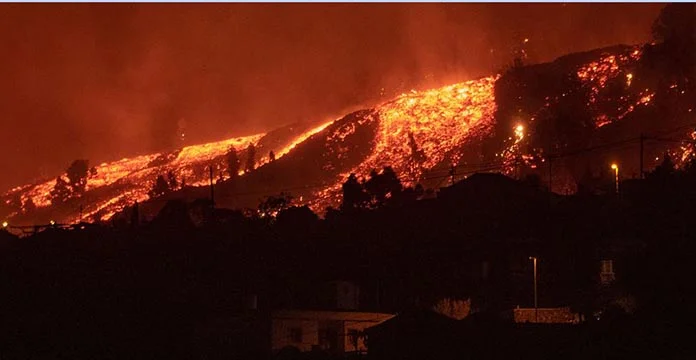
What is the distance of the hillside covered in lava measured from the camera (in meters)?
127

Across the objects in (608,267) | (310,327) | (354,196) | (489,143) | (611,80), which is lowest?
(310,327)

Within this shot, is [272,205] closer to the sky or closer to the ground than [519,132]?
closer to the ground

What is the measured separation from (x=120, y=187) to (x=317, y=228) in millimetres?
128425

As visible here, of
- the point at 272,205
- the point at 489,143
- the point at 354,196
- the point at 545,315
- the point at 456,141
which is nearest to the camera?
the point at 545,315

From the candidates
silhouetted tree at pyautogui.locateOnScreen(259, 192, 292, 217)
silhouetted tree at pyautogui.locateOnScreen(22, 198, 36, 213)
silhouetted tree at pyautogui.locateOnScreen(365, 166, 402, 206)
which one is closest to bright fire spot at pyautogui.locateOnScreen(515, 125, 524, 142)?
silhouetted tree at pyautogui.locateOnScreen(365, 166, 402, 206)

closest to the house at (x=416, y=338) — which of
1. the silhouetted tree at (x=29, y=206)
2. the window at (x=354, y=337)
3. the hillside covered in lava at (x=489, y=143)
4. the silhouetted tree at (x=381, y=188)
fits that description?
the window at (x=354, y=337)

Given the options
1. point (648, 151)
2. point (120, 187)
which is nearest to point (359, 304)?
point (648, 151)

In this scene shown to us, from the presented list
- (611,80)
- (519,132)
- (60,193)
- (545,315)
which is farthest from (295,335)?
(611,80)

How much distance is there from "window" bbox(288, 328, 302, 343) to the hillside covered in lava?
71.1 m

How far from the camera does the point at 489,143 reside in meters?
164

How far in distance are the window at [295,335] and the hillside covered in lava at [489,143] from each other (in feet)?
233

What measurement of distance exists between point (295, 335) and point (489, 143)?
A: 121109 mm

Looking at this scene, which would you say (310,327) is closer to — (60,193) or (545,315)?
(545,315)

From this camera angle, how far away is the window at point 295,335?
45938 mm
